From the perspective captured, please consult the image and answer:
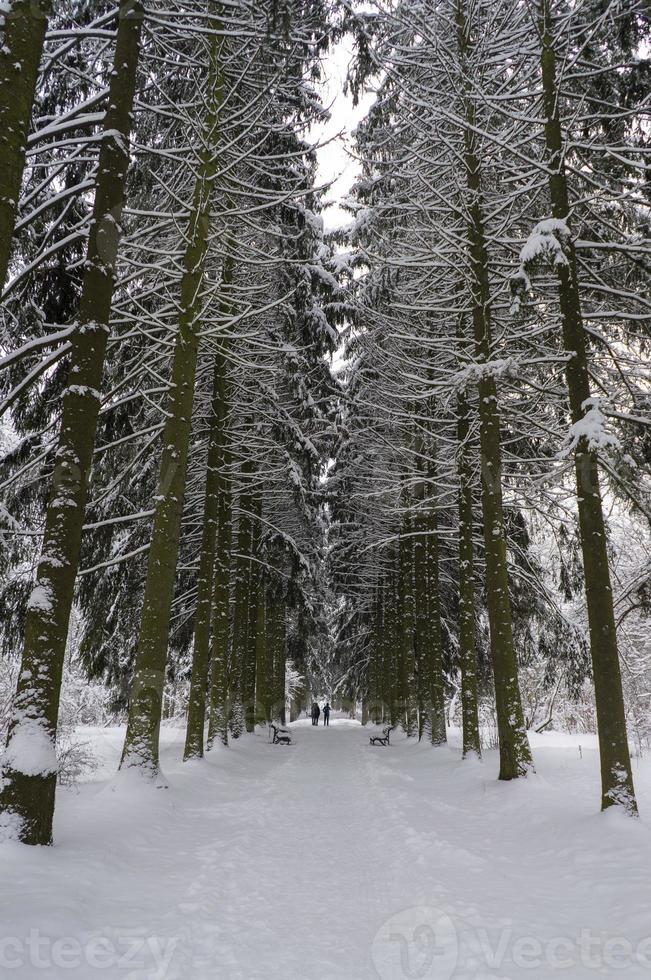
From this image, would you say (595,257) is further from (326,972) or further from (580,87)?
(326,972)

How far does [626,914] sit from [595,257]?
31.3 ft

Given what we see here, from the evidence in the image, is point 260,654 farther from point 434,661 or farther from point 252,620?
point 434,661

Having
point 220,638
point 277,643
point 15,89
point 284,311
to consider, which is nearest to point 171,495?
point 15,89

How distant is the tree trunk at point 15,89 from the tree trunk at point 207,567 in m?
6.01

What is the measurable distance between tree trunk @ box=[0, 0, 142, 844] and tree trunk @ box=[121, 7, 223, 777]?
1.84 metres

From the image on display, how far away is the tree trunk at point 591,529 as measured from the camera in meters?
6.53

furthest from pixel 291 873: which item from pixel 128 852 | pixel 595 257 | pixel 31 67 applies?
pixel 595 257

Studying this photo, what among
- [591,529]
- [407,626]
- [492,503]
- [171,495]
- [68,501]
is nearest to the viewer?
[68,501]

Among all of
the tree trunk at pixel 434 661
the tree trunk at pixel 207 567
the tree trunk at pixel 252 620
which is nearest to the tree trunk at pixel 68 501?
the tree trunk at pixel 207 567

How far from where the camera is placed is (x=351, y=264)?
1850 cm

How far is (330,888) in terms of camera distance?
4.86m

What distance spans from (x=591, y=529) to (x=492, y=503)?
2823 mm

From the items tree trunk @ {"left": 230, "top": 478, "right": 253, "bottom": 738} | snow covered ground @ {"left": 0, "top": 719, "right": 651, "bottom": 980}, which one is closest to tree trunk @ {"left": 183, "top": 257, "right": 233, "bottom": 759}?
snow covered ground @ {"left": 0, "top": 719, "right": 651, "bottom": 980}

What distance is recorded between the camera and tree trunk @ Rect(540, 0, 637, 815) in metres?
6.53
